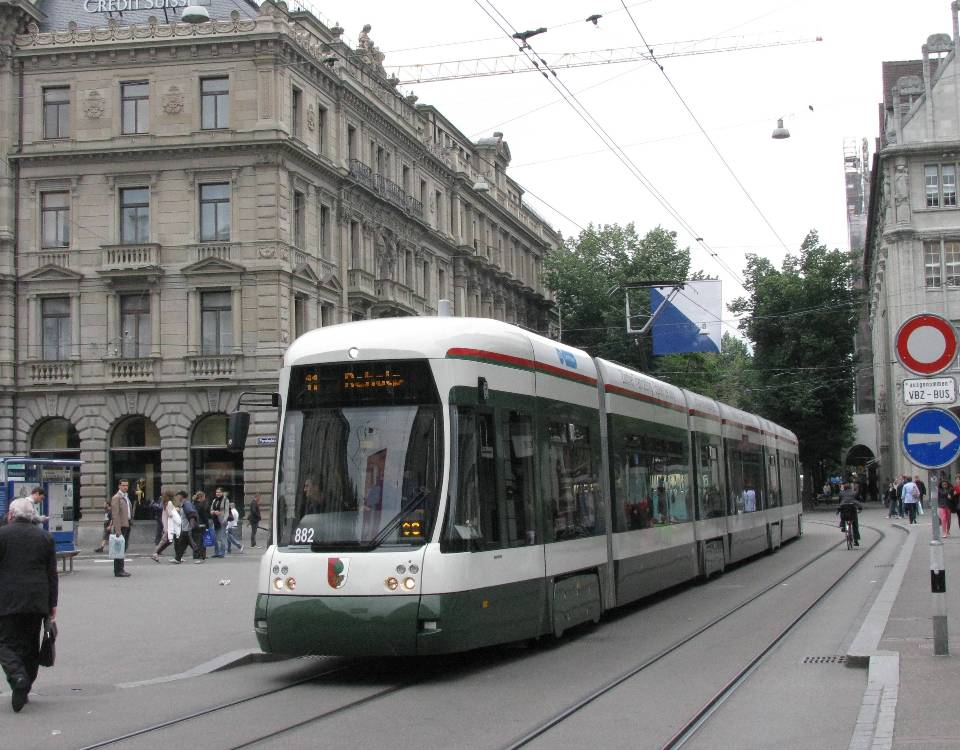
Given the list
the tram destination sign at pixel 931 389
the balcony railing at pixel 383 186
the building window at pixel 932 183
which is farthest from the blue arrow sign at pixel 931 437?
the building window at pixel 932 183

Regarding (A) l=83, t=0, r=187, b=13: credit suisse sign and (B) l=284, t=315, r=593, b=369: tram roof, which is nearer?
(B) l=284, t=315, r=593, b=369: tram roof

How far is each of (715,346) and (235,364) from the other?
15.2 m

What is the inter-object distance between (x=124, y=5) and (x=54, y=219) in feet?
25.6

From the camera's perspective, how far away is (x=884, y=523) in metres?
47.7

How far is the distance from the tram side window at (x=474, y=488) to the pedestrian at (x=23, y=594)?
10.2ft

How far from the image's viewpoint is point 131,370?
40.6 meters

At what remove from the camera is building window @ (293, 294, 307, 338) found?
136ft

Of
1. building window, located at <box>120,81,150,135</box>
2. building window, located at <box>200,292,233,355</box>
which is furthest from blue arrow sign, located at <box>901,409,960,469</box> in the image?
building window, located at <box>120,81,150,135</box>

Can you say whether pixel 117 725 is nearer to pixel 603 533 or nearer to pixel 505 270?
pixel 603 533

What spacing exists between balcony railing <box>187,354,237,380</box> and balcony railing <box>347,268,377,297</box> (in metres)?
6.40

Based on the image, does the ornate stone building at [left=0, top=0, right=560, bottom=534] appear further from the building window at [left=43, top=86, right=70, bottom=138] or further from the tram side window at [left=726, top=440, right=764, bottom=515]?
the tram side window at [left=726, top=440, right=764, bottom=515]

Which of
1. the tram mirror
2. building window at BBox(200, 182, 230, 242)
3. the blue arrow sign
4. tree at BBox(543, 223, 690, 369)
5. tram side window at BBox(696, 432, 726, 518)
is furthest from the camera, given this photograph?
tree at BBox(543, 223, 690, 369)

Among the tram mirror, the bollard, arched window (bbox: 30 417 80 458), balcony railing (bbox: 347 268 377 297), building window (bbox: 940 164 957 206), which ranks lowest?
the bollard

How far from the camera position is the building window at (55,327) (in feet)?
136
